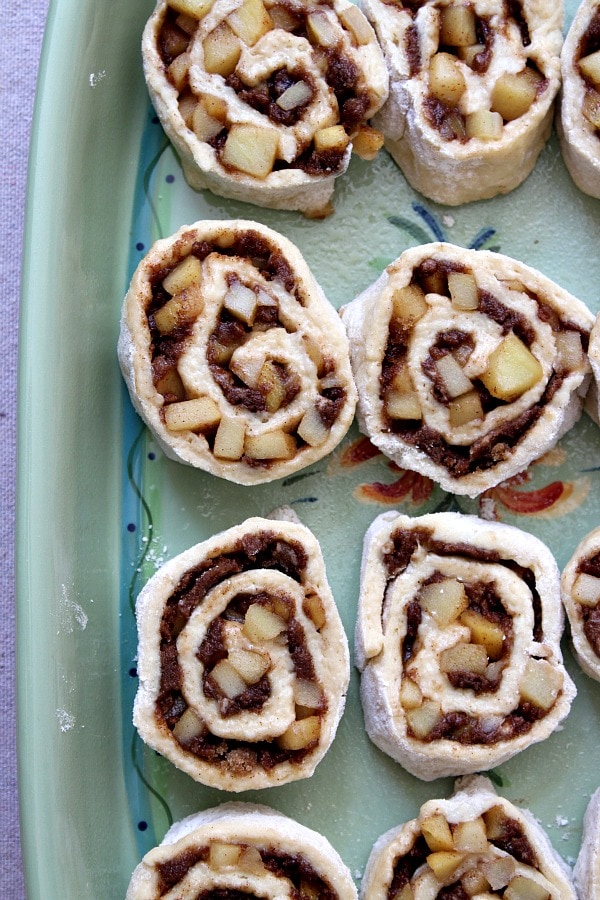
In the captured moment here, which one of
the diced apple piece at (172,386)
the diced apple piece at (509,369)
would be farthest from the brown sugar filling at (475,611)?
the diced apple piece at (172,386)

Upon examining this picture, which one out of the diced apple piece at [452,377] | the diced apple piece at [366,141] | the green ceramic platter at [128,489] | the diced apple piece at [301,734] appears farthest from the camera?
the diced apple piece at [366,141]

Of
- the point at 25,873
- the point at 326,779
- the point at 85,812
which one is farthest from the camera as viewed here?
the point at 326,779

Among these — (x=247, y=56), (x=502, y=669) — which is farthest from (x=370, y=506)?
(x=247, y=56)

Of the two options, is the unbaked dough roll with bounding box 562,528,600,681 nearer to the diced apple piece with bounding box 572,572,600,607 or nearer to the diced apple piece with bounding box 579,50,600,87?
the diced apple piece with bounding box 572,572,600,607

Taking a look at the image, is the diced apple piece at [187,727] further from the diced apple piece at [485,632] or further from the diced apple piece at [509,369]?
the diced apple piece at [509,369]

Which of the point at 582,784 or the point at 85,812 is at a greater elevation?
the point at 85,812

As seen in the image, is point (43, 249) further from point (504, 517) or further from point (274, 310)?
point (504, 517)

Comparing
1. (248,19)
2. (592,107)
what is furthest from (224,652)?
(592,107)

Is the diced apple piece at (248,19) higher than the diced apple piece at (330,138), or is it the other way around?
the diced apple piece at (248,19)
